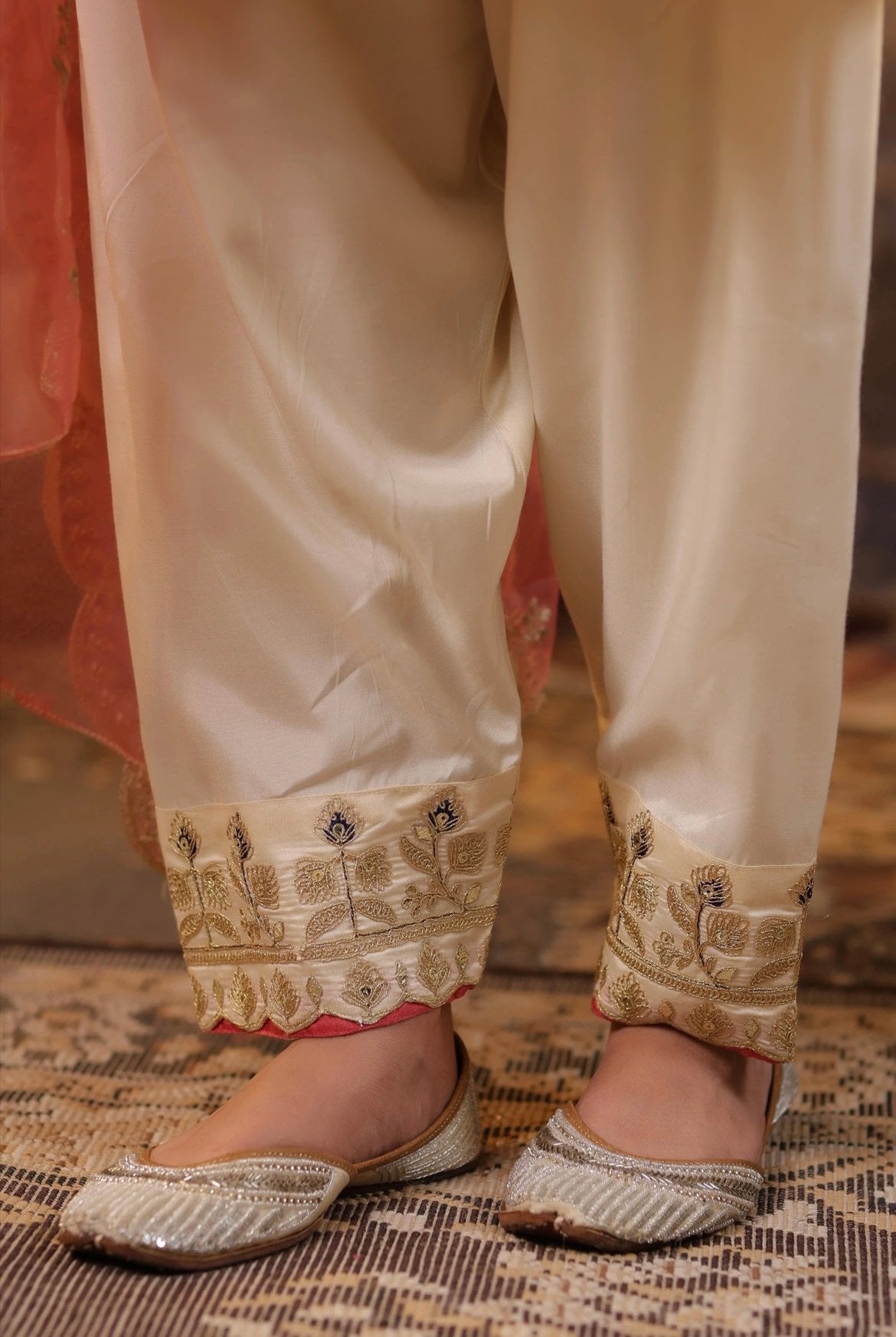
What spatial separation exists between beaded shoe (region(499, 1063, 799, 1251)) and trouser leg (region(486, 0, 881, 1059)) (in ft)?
0.20

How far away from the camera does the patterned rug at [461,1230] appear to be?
1.63 feet

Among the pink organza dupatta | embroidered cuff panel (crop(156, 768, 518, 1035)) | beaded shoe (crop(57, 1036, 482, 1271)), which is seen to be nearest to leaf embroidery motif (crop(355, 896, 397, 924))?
embroidered cuff panel (crop(156, 768, 518, 1035))

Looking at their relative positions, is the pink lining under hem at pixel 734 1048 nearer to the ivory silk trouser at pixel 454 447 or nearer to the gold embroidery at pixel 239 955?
the ivory silk trouser at pixel 454 447

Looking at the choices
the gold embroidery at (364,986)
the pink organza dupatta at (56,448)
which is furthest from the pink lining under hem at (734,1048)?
the pink organza dupatta at (56,448)

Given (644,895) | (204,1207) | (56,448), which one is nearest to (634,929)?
(644,895)

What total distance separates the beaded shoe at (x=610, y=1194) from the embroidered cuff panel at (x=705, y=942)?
2.3 inches

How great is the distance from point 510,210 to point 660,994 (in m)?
0.36

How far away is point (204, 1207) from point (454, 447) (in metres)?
0.34

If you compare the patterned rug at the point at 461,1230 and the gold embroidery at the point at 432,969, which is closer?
the patterned rug at the point at 461,1230

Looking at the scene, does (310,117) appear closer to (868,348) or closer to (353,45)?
(353,45)

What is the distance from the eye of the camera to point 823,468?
1.83 ft

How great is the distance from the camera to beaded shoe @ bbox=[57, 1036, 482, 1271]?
52 cm

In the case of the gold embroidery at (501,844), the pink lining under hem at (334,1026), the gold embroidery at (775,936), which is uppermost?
the gold embroidery at (501,844)

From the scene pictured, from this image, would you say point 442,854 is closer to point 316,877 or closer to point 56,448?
point 316,877
